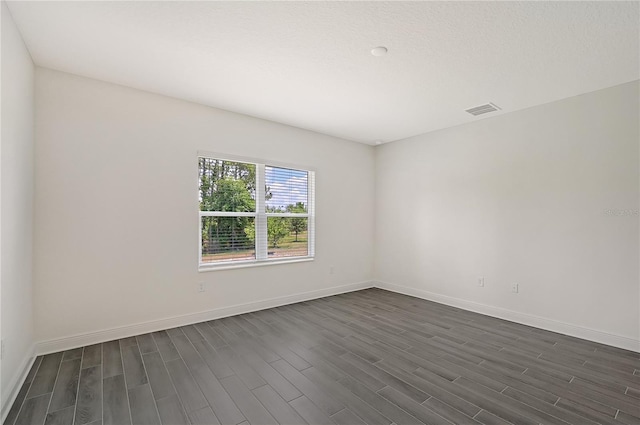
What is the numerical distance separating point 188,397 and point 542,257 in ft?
13.3

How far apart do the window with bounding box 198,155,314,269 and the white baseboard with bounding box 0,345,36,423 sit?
165 cm

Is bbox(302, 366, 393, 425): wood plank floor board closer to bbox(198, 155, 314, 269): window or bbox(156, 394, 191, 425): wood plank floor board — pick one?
bbox(156, 394, 191, 425): wood plank floor board

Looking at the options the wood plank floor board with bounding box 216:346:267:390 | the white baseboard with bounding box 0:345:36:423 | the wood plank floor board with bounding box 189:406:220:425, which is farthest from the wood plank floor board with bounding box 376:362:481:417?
the white baseboard with bounding box 0:345:36:423

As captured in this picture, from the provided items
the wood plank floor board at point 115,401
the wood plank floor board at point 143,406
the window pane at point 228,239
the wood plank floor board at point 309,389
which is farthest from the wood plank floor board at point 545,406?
the window pane at point 228,239

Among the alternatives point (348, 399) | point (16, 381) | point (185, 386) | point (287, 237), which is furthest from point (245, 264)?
point (348, 399)

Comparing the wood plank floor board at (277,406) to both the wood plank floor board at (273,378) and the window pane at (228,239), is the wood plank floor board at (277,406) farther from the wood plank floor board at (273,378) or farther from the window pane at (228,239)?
the window pane at (228,239)

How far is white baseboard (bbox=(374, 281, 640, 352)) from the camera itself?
3.04 m

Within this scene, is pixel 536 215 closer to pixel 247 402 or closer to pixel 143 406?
pixel 247 402

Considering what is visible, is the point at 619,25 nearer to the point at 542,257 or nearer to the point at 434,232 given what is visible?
the point at 542,257

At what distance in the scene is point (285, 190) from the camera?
15.1 feet

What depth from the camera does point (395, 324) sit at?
363cm

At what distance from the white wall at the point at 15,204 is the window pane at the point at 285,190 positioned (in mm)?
2537

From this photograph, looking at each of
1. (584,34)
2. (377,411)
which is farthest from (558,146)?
(377,411)

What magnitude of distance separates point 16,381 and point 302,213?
351cm
